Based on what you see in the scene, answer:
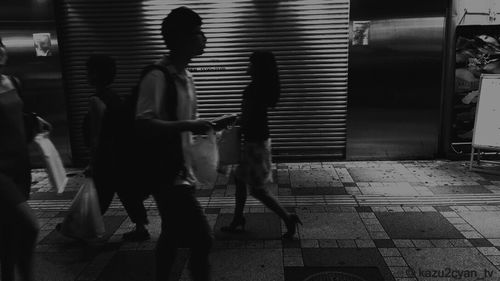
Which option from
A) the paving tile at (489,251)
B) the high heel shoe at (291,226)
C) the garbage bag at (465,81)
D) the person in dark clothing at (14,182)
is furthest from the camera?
the garbage bag at (465,81)

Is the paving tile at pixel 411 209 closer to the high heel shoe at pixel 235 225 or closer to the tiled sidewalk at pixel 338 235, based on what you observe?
the tiled sidewalk at pixel 338 235

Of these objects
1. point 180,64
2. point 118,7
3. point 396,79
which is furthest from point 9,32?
point 396,79

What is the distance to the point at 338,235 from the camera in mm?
4543

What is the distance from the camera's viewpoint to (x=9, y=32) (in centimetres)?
749

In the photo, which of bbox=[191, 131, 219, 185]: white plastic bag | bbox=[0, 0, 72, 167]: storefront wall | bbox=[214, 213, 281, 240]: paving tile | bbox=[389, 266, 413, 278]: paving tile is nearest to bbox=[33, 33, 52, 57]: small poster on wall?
bbox=[0, 0, 72, 167]: storefront wall

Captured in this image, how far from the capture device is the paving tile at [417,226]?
4473 millimetres

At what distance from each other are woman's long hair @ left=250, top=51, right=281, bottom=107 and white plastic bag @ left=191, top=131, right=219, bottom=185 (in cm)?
143

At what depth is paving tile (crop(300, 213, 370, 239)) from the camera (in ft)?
14.9

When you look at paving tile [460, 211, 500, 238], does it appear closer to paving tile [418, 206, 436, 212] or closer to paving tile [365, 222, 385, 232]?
paving tile [418, 206, 436, 212]

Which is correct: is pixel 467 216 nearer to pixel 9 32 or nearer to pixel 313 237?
pixel 313 237

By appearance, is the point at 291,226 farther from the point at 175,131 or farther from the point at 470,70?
the point at 470,70

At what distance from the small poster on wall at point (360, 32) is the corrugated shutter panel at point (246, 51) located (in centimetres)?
13

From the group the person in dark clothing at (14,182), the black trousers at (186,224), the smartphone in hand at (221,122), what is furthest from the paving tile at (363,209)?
the person in dark clothing at (14,182)

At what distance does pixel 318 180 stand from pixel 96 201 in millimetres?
3511
